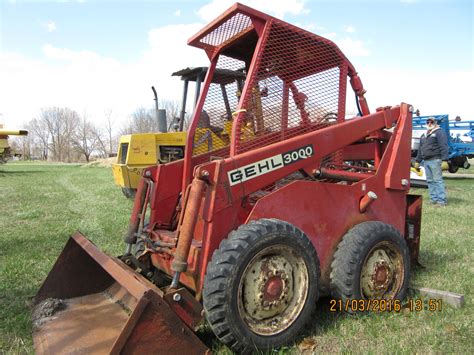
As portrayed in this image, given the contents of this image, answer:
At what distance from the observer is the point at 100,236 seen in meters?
5.70

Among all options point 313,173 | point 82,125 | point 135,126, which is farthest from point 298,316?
point 82,125

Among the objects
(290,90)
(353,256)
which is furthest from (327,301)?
(290,90)

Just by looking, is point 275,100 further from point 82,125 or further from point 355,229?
point 82,125

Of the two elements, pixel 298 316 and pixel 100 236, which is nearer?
pixel 298 316

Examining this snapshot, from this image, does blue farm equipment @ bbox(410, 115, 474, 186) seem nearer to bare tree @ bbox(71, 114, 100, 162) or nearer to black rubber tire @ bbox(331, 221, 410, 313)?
black rubber tire @ bbox(331, 221, 410, 313)

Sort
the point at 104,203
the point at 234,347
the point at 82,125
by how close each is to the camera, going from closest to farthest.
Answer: the point at 234,347 → the point at 104,203 → the point at 82,125

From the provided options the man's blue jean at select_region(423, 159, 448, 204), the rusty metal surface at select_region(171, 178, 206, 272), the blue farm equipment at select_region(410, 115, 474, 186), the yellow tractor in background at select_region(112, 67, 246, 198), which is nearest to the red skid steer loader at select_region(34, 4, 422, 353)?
the rusty metal surface at select_region(171, 178, 206, 272)

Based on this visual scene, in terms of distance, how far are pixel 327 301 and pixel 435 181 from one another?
6325 millimetres

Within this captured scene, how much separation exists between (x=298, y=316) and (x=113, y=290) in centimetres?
169

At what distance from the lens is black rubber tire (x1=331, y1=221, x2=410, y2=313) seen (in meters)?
2.95

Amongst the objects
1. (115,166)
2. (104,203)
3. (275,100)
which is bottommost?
(104,203)

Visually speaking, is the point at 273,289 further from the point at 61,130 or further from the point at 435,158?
the point at 61,130

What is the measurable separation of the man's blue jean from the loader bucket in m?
7.43

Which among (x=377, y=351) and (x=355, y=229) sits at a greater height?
(x=355, y=229)
